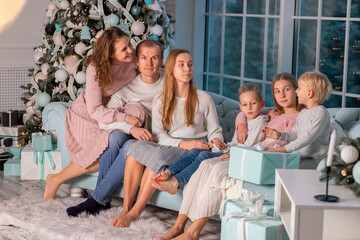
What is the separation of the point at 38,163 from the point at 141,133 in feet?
4.44

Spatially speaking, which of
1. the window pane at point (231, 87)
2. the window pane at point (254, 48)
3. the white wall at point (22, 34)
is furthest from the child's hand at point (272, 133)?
the white wall at point (22, 34)

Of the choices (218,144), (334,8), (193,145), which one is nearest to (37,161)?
(193,145)

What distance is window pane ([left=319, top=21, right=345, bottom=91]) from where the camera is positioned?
188 inches

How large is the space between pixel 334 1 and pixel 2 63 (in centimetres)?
336

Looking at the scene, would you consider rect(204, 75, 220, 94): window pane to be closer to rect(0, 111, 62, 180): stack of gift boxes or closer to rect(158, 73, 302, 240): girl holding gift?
rect(0, 111, 62, 180): stack of gift boxes

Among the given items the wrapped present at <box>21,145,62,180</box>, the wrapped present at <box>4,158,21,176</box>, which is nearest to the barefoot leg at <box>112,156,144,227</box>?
the wrapped present at <box>21,145,62,180</box>

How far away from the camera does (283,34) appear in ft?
17.2

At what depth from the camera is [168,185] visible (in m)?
3.68

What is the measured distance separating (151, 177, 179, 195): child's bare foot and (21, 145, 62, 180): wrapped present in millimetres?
1512

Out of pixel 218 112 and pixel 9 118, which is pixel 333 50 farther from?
pixel 9 118

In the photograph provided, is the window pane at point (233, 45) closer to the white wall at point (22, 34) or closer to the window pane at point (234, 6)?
the window pane at point (234, 6)

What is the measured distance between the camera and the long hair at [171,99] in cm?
397

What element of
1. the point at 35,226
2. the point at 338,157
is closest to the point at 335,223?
the point at 338,157

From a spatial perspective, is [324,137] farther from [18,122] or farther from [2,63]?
[2,63]
